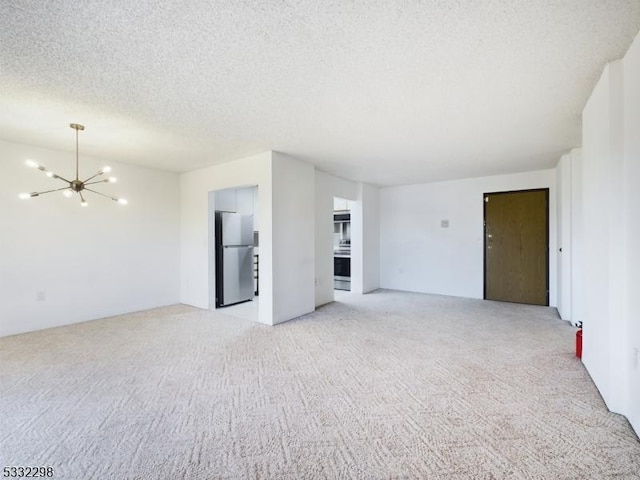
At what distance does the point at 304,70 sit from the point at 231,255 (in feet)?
12.7

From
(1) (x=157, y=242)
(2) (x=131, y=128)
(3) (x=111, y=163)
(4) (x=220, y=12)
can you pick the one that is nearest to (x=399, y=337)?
(4) (x=220, y=12)

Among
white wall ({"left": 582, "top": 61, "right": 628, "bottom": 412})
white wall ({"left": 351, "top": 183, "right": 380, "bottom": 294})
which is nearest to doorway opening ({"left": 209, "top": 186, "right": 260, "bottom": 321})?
white wall ({"left": 351, "top": 183, "right": 380, "bottom": 294})

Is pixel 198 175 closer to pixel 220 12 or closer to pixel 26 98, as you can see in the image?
pixel 26 98

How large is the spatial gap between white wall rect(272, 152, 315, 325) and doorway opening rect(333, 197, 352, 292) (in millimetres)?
2049

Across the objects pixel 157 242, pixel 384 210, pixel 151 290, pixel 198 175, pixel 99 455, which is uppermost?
pixel 198 175

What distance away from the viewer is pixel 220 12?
1.59 m

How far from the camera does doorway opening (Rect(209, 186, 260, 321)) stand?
16.9 ft

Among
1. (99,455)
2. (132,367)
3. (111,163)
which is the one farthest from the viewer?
(111,163)

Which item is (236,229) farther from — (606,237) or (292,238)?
(606,237)

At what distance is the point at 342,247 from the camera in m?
7.07

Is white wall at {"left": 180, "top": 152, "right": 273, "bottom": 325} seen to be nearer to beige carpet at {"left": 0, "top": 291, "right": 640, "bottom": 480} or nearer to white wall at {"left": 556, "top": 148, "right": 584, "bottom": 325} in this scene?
beige carpet at {"left": 0, "top": 291, "right": 640, "bottom": 480}

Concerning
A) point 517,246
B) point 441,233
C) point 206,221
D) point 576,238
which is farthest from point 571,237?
point 206,221

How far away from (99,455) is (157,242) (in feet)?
13.2

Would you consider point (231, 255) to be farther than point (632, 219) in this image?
Yes
